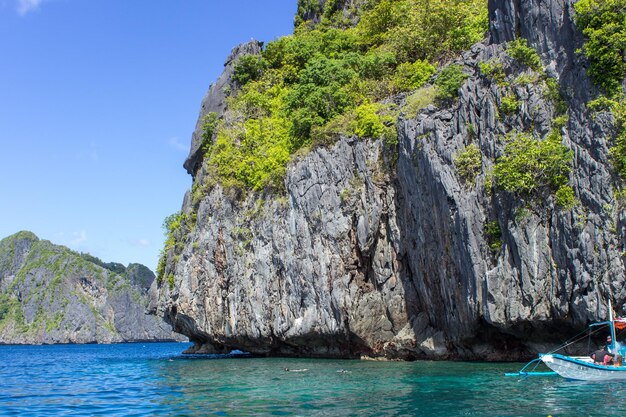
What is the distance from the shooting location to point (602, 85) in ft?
76.2

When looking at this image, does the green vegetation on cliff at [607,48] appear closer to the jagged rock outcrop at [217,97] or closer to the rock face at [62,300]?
the jagged rock outcrop at [217,97]

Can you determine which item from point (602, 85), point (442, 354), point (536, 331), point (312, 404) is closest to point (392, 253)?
point (442, 354)

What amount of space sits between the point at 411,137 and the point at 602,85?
29.6ft

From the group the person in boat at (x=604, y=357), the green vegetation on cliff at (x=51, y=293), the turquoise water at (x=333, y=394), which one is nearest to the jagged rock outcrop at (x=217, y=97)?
the turquoise water at (x=333, y=394)

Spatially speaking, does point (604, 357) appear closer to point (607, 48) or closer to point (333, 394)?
point (333, 394)

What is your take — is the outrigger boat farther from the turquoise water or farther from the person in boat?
the turquoise water

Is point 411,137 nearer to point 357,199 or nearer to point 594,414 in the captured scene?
point 357,199

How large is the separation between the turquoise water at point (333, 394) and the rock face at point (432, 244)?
301 cm

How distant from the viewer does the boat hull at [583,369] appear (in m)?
19.8

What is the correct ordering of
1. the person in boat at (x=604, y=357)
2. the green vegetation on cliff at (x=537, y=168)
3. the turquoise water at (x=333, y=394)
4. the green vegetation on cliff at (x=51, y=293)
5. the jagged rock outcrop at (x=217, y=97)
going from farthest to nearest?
the green vegetation on cliff at (x=51, y=293) < the jagged rock outcrop at (x=217, y=97) < the green vegetation on cliff at (x=537, y=168) < the person in boat at (x=604, y=357) < the turquoise water at (x=333, y=394)

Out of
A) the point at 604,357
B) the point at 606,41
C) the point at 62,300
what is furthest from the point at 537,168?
the point at 62,300

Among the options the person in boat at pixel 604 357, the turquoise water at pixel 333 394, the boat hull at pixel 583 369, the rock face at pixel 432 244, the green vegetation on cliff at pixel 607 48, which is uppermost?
the green vegetation on cliff at pixel 607 48

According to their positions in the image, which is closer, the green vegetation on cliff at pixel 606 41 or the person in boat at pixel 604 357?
the person in boat at pixel 604 357

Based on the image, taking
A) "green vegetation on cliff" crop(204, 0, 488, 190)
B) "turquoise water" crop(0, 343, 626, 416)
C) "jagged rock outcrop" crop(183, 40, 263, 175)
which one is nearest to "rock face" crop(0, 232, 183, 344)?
"jagged rock outcrop" crop(183, 40, 263, 175)
